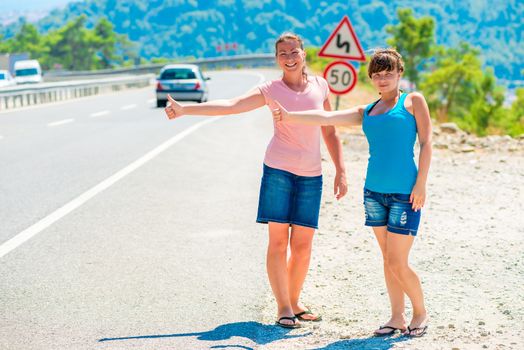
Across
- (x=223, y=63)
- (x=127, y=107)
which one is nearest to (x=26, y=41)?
(x=223, y=63)

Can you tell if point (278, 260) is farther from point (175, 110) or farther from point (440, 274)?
point (440, 274)

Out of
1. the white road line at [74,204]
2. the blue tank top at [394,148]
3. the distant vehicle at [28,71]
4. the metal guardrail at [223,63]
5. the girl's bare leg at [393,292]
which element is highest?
the blue tank top at [394,148]

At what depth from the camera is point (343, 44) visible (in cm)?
1526

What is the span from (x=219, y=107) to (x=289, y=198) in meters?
0.70

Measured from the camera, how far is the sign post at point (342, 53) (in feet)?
49.6

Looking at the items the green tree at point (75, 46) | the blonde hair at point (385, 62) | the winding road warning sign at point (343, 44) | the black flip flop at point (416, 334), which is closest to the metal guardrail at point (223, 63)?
the winding road warning sign at point (343, 44)

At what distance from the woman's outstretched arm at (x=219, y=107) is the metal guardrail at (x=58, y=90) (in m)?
24.6

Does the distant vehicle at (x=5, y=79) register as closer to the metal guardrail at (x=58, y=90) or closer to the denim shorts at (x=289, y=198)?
the metal guardrail at (x=58, y=90)

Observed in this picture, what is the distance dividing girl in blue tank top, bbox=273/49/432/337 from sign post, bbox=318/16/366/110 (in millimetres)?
10478

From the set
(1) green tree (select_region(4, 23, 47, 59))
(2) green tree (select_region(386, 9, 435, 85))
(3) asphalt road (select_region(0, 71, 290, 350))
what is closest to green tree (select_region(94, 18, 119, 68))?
(1) green tree (select_region(4, 23, 47, 59))

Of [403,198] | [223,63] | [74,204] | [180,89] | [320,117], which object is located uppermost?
[320,117]

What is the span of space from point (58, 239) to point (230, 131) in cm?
1168

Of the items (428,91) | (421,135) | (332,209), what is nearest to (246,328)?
(421,135)

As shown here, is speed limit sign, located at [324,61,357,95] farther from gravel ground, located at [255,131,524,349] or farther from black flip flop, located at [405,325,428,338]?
black flip flop, located at [405,325,428,338]
